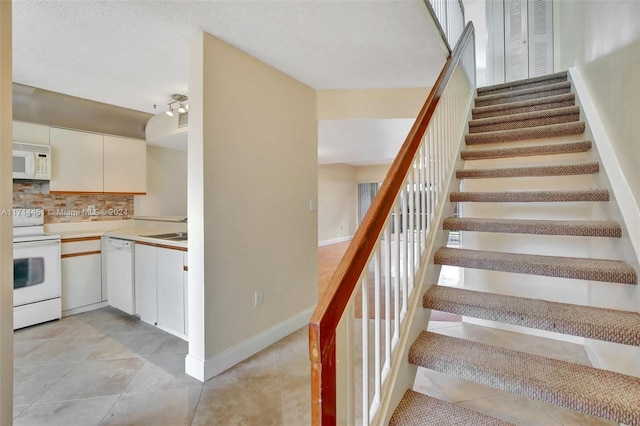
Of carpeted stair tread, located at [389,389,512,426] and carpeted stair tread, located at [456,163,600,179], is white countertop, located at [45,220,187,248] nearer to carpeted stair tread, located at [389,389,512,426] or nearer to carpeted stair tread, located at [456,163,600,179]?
carpeted stair tread, located at [389,389,512,426]

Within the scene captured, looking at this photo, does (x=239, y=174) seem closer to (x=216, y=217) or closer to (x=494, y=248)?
(x=216, y=217)

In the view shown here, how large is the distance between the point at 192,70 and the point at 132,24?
41cm

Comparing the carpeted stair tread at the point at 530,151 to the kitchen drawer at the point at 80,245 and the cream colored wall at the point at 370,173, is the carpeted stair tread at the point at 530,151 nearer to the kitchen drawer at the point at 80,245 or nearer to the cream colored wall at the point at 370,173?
the kitchen drawer at the point at 80,245

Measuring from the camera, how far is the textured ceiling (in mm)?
1728

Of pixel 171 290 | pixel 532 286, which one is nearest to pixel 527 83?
pixel 532 286

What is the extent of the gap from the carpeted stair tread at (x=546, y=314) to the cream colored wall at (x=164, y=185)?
3.99 m

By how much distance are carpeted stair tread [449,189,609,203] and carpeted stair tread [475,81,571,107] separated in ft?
4.66

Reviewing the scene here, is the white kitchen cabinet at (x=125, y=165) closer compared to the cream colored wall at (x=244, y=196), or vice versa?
the cream colored wall at (x=244, y=196)

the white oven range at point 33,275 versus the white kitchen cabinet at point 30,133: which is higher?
the white kitchen cabinet at point 30,133

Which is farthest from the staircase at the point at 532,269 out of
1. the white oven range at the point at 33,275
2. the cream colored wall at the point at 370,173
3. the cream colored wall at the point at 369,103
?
the cream colored wall at the point at 370,173

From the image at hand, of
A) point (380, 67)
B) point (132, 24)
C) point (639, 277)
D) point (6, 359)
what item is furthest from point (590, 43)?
point (6, 359)

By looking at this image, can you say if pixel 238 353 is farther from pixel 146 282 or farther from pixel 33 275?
pixel 33 275

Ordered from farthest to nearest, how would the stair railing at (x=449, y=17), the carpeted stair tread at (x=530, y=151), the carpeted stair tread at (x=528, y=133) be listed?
the stair railing at (x=449, y=17) → the carpeted stair tread at (x=528, y=133) → the carpeted stair tread at (x=530, y=151)

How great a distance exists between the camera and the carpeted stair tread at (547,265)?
1316mm
